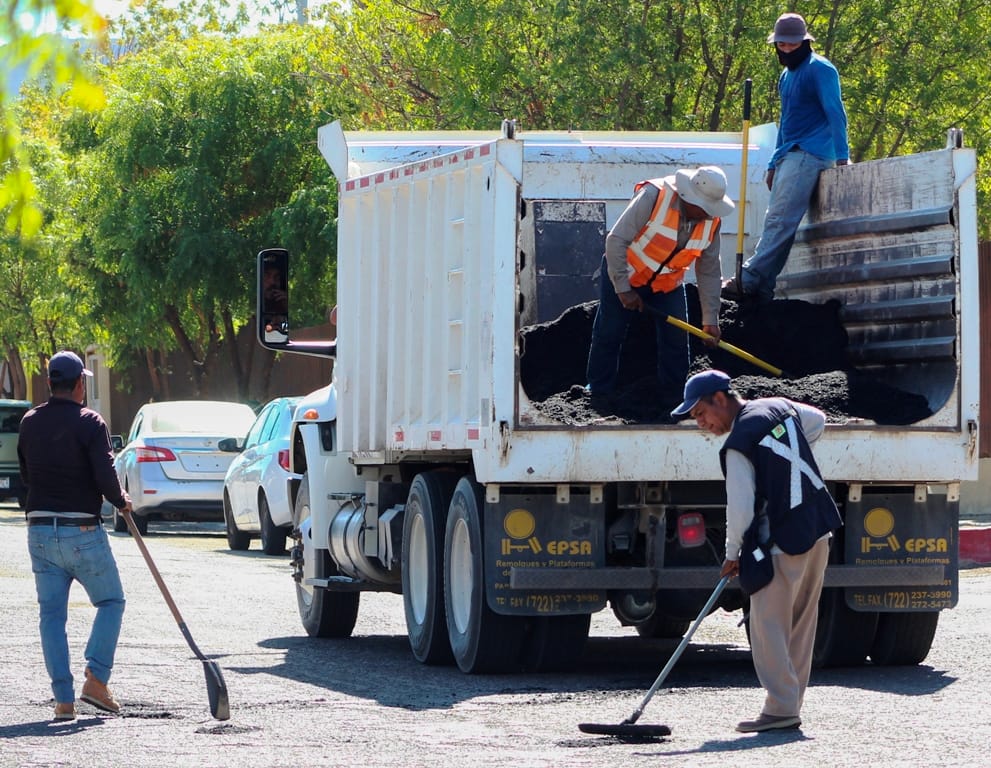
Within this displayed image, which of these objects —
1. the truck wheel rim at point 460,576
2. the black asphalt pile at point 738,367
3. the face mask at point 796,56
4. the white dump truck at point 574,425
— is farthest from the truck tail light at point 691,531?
the face mask at point 796,56

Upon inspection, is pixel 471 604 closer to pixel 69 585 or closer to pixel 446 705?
pixel 446 705

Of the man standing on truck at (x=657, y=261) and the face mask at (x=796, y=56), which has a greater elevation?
the face mask at (x=796, y=56)

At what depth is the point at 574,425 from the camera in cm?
979

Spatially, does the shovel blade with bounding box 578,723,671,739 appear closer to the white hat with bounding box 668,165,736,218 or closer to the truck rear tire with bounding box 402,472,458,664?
the truck rear tire with bounding box 402,472,458,664

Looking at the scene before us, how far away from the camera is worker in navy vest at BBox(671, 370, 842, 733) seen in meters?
8.20

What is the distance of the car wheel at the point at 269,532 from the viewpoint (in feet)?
65.9

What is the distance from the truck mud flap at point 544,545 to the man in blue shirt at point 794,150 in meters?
2.06

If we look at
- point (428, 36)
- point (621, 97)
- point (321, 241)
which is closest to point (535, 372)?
point (621, 97)

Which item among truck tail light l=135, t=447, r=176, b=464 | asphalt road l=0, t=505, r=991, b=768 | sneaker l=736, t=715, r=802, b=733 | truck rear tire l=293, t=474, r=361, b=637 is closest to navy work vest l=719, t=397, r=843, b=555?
sneaker l=736, t=715, r=802, b=733

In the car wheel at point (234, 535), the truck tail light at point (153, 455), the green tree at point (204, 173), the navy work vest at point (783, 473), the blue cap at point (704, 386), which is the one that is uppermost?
the green tree at point (204, 173)

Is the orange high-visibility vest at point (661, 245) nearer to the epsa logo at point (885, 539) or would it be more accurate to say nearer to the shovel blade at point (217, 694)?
the epsa logo at point (885, 539)

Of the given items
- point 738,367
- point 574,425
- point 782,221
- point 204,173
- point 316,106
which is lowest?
point 574,425

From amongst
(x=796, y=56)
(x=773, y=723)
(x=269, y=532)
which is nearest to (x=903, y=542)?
(x=773, y=723)

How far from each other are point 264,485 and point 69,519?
10827mm
